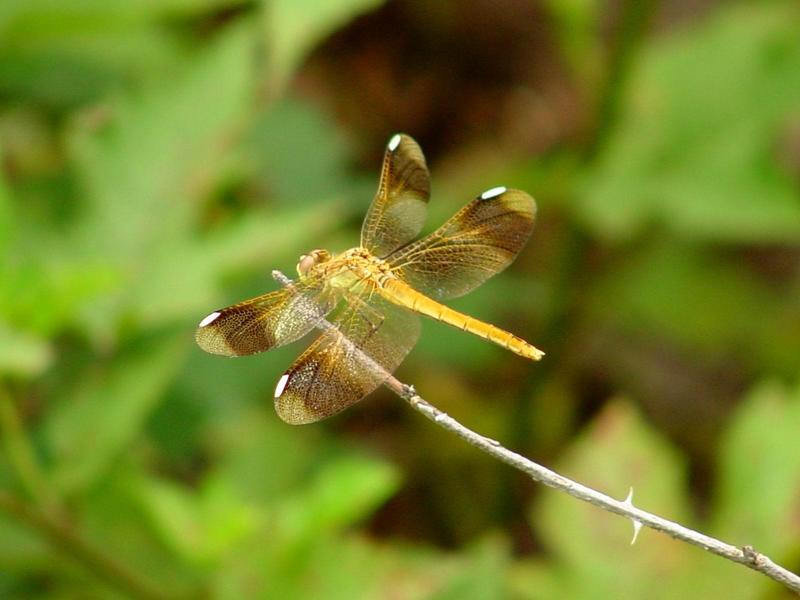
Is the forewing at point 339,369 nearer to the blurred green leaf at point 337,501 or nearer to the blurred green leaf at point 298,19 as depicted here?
the blurred green leaf at point 337,501

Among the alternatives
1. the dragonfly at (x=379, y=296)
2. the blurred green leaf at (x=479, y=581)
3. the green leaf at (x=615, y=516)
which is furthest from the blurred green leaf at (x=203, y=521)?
the green leaf at (x=615, y=516)

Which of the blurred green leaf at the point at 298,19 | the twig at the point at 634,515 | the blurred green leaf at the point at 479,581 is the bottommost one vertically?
the blurred green leaf at the point at 479,581

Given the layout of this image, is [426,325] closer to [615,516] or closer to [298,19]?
[615,516]

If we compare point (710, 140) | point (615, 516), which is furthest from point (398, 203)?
point (710, 140)

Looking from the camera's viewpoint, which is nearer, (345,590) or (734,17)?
(345,590)

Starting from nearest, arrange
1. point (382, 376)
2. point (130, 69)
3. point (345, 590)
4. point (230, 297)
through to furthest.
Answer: point (382, 376)
point (345, 590)
point (230, 297)
point (130, 69)

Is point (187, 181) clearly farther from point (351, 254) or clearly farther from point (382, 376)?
point (382, 376)

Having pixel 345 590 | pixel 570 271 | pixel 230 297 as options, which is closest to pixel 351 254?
pixel 345 590
